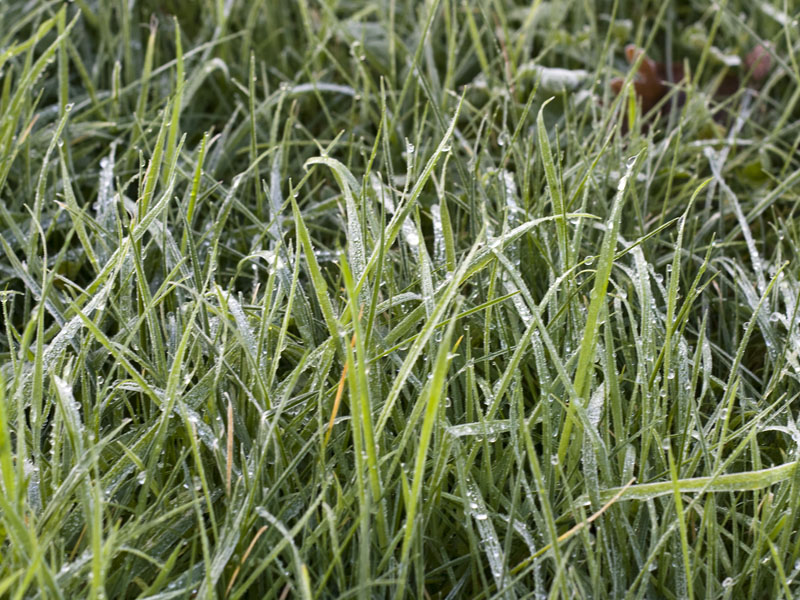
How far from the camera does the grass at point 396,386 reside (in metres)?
0.84

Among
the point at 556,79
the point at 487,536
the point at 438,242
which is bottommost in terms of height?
the point at 487,536

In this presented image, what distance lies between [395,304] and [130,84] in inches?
33.5

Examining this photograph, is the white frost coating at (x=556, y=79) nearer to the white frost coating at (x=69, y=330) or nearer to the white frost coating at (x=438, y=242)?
the white frost coating at (x=438, y=242)

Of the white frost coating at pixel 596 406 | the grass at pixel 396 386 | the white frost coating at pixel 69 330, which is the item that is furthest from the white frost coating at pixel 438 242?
the white frost coating at pixel 69 330

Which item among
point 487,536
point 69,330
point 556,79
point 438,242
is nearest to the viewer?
point 487,536

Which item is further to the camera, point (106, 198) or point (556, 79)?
point (556, 79)

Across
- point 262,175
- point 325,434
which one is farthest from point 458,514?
point 262,175

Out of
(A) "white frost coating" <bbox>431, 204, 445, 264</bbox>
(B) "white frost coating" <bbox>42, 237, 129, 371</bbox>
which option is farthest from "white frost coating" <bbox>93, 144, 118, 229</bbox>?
(A) "white frost coating" <bbox>431, 204, 445, 264</bbox>

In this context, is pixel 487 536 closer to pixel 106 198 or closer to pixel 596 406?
pixel 596 406

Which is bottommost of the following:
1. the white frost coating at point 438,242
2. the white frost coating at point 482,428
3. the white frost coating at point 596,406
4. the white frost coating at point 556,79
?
the white frost coating at point 596,406

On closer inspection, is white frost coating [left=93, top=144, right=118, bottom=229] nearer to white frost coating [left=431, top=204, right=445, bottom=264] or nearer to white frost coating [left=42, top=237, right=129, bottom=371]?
white frost coating [left=42, top=237, right=129, bottom=371]

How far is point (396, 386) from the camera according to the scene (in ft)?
2.87

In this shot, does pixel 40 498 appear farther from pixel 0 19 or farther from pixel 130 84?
pixel 0 19

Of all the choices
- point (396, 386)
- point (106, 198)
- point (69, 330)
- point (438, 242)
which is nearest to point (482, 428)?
point (396, 386)
